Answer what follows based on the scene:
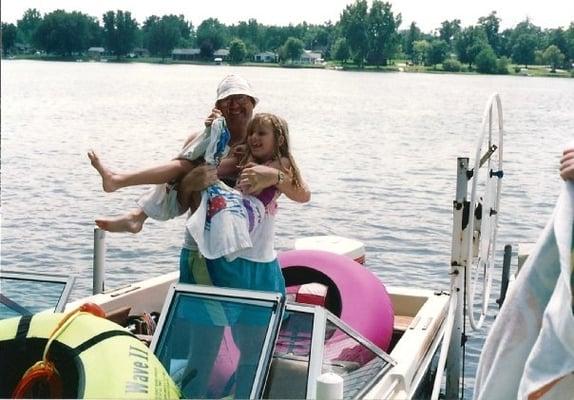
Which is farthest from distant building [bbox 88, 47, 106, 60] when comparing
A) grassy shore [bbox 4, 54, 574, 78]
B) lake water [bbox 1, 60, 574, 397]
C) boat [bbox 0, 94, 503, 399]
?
boat [bbox 0, 94, 503, 399]

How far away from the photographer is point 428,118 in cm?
3872

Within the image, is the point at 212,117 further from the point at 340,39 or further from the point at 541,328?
the point at 340,39

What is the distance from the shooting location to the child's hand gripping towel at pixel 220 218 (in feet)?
13.0

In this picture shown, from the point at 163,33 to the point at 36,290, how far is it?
107827mm

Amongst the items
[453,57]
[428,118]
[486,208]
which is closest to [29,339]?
[486,208]

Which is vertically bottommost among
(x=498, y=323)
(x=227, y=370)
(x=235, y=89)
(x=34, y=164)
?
(x=34, y=164)

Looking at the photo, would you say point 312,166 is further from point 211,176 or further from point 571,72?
point 571,72

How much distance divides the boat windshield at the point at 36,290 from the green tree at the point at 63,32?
254ft

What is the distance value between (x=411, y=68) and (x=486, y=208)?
108 metres

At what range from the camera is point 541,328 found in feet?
8.91

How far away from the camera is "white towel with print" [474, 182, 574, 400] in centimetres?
261

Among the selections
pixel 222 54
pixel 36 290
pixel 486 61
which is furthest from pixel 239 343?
pixel 222 54

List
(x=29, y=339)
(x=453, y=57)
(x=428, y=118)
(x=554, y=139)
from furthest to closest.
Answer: (x=453, y=57) < (x=428, y=118) < (x=554, y=139) < (x=29, y=339)

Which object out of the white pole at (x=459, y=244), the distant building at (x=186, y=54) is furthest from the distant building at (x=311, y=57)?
the white pole at (x=459, y=244)
